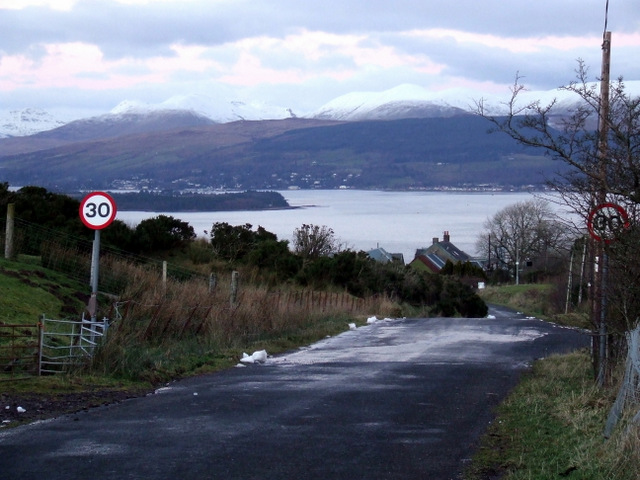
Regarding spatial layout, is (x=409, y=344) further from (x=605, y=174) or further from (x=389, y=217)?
(x=389, y=217)

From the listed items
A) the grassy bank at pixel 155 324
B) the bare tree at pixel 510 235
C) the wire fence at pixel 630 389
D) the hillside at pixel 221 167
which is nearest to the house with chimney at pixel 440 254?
the bare tree at pixel 510 235

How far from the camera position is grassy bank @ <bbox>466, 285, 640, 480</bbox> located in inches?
293

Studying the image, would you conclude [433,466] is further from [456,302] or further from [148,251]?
[456,302]

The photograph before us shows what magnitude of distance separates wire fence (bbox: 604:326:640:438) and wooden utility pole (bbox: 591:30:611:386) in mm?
2394

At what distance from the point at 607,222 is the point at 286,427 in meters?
4.35

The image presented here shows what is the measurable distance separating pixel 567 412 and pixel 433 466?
8.65 ft

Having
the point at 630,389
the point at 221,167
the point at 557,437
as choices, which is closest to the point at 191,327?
the point at 557,437

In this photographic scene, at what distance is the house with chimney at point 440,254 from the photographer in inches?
3716

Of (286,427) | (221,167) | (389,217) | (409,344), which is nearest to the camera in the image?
(286,427)

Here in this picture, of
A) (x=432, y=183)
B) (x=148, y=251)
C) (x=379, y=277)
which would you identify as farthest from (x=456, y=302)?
(x=432, y=183)

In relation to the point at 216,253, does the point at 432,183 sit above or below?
above

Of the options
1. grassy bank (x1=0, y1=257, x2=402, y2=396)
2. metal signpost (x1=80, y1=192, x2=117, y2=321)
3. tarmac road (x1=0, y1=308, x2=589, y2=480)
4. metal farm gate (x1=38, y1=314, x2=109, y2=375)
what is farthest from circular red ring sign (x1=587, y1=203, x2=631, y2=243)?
metal signpost (x1=80, y1=192, x2=117, y2=321)

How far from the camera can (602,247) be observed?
10781mm

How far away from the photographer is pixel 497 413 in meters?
10.5
